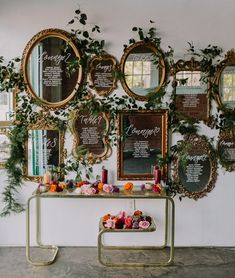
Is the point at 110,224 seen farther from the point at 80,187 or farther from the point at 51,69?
the point at 51,69

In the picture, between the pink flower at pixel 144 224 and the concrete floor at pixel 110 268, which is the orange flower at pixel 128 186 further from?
the concrete floor at pixel 110 268

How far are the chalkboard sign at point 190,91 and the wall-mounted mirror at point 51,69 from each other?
41.4 inches

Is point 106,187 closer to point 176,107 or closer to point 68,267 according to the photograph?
point 68,267

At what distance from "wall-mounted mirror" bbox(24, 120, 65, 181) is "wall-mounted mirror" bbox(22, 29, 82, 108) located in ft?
0.94

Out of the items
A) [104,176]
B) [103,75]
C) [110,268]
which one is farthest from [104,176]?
[103,75]

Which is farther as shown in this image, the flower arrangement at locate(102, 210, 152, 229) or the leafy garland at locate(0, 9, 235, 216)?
the leafy garland at locate(0, 9, 235, 216)

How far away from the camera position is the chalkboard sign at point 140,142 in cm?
425

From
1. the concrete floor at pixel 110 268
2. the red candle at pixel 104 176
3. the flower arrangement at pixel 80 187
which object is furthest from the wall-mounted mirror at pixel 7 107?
the concrete floor at pixel 110 268

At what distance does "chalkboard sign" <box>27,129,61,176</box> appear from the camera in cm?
426

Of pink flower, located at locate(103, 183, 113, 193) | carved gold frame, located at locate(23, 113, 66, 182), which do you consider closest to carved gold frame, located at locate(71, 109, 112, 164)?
carved gold frame, located at locate(23, 113, 66, 182)

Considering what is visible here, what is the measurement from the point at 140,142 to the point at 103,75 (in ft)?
2.67

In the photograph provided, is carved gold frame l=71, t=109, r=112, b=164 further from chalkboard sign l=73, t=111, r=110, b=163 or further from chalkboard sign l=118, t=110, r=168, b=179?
chalkboard sign l=118, t=110, r=168, b=179

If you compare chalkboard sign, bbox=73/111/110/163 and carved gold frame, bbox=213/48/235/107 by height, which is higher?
carved gold frame, bbox=213/48/235/107

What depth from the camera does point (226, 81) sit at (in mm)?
4238
